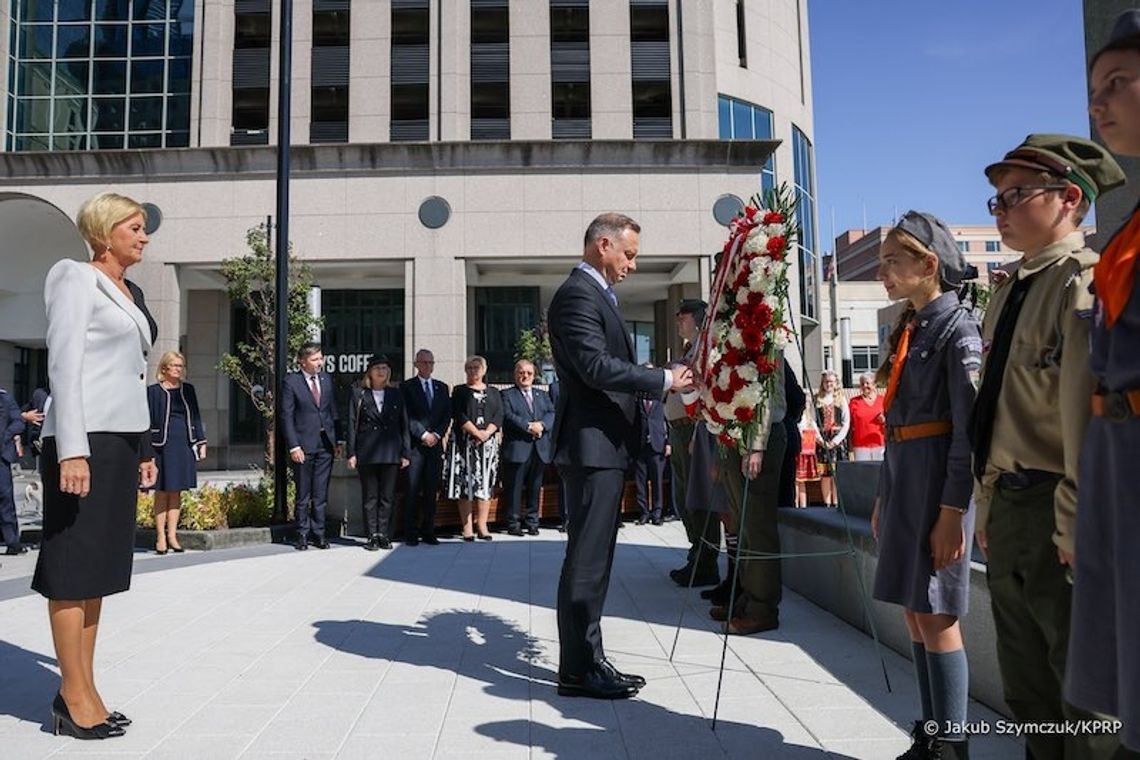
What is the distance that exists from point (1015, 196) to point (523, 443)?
8.65 m

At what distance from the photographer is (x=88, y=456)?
3438 millimetres

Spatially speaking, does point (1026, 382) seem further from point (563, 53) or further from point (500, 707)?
point (563, 53)

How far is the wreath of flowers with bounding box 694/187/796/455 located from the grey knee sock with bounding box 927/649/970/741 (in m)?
1.62

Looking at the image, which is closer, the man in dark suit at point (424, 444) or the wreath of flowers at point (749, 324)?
the wreath of flowers at point (749, 324)

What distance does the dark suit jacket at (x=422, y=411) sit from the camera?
32.7ft

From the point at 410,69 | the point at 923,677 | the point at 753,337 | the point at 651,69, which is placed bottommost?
the point at 923,677

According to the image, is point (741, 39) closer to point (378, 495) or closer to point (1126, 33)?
point (378, 495)

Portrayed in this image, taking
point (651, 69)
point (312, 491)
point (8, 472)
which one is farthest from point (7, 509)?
point (651, 69)

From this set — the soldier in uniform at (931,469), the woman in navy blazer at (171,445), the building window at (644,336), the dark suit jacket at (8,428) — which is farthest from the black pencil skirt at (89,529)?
the building window at (644,336)

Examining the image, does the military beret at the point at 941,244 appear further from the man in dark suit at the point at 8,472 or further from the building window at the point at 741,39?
the building window at the point at 741,39

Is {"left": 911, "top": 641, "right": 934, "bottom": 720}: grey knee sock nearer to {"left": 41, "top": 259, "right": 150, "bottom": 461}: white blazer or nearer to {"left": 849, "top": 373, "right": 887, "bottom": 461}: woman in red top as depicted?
{"left": 41, "top": 259, "right": 150, "bottom": 461}: white blazer

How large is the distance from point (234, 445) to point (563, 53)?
17.5 metres

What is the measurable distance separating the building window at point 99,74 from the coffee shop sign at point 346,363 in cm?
863

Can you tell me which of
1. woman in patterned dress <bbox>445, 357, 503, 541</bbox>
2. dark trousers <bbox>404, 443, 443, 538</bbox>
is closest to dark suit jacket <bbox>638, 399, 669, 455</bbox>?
woman in patterned dress <bbox>445, 357, 503, 541</bbox>
